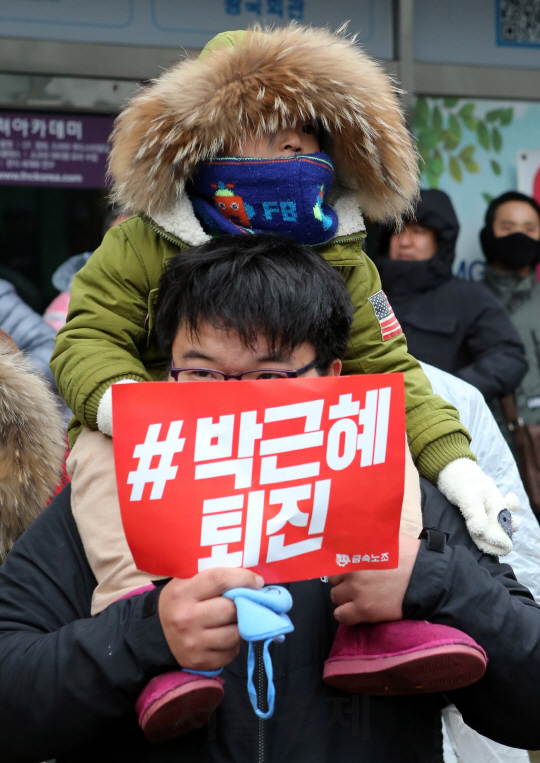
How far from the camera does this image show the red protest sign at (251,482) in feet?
4.27

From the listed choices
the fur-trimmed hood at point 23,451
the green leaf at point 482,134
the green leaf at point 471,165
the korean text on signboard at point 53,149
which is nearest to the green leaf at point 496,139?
the green leaf at point 482,134

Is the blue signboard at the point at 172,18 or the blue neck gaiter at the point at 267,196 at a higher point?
the blue signboard at the point at 172,18

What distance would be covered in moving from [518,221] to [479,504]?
3.43 meters

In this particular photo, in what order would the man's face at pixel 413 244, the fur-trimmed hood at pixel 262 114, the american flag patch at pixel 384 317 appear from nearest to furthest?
the fur-trimmed hood at pixel 262 114 → the american flag patch at pixel 384 317 → the man's face at pixel 413 244

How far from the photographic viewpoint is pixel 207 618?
1255 mm

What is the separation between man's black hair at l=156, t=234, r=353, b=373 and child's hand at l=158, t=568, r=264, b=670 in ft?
1.41

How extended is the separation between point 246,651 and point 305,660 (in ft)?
0.34

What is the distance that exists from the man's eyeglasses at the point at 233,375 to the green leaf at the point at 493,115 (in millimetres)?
4031

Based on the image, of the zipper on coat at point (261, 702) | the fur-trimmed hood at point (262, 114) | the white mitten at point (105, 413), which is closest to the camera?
the zipper on coat at point (261, 702)

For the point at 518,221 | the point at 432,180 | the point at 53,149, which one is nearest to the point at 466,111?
the point at 432,180

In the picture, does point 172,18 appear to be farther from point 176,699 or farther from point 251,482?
point 176,699

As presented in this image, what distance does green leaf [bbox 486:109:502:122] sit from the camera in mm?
5117

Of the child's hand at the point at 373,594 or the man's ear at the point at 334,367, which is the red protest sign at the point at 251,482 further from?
the man's ear at the point at 334,367

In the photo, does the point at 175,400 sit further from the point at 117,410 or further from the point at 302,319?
the point at 302,319
